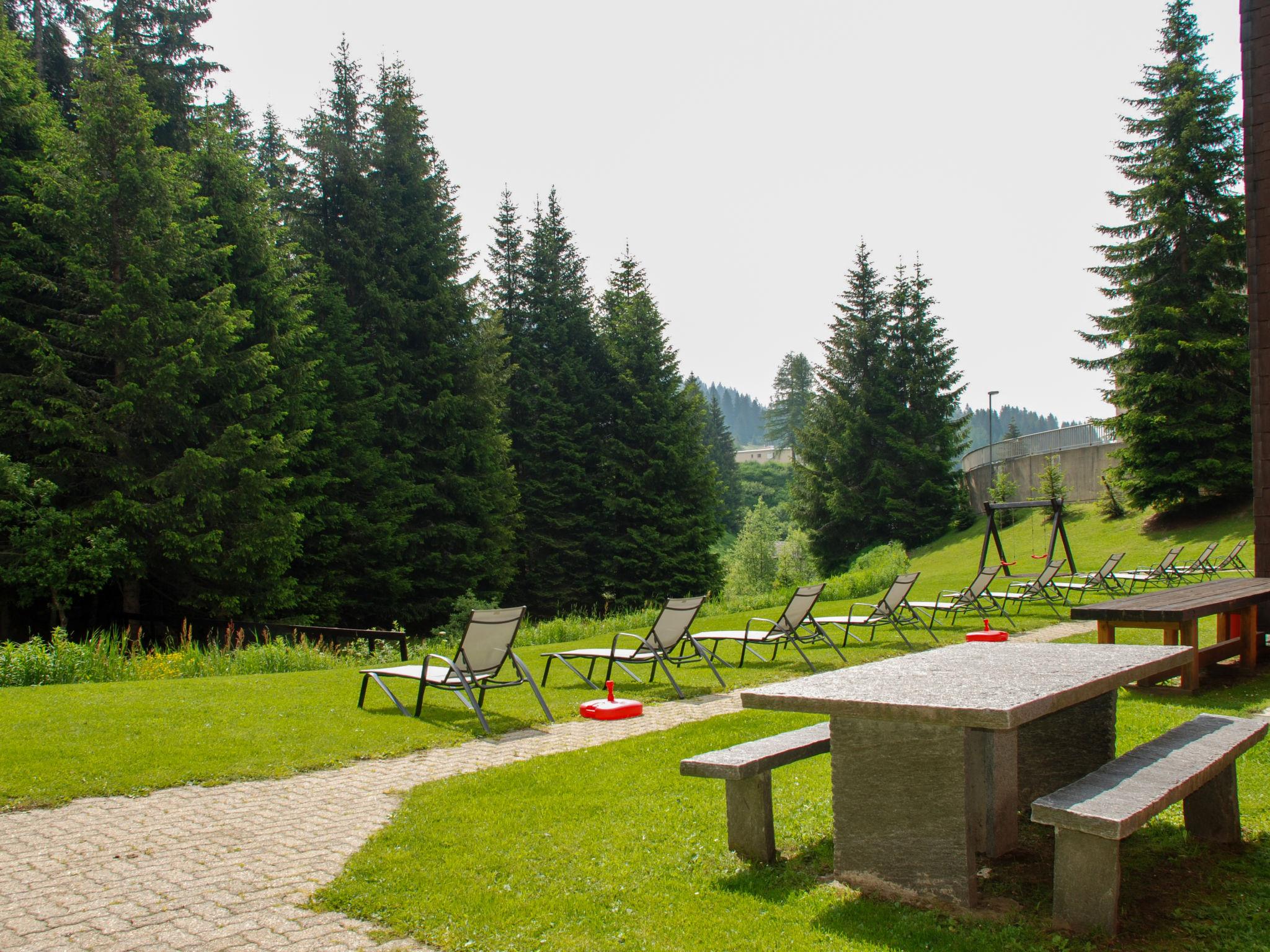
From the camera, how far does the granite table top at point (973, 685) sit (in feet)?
10.1

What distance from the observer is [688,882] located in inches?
146

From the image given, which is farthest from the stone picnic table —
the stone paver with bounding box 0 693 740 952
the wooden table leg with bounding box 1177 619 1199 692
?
the wooden table leg with bounding box 1177 619 1199 692

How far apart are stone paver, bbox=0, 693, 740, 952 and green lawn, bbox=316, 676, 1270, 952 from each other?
0.73ft

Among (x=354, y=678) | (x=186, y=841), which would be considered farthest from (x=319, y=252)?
(x=186, y=841)

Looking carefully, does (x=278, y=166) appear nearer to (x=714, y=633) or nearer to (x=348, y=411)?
(x=348, y=411)

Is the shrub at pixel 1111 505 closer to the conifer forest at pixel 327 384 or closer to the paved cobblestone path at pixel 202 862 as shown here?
the conifer forest at pixel 327 384

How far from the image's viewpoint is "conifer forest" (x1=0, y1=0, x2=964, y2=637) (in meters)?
17.6

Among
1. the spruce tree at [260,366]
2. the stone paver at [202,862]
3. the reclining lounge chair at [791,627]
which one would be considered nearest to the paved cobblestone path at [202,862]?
the stone paver at [202,862]

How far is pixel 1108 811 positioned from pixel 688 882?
1693 millimetres

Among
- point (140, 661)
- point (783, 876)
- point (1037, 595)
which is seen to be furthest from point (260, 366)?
point (783, 876)

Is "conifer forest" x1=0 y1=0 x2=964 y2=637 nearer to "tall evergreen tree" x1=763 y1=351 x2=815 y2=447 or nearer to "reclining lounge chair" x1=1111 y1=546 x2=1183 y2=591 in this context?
"reclining lounge chair" x1=1111 y1=546 x2=1183 y2=591

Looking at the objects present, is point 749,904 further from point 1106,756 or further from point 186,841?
point 186,841

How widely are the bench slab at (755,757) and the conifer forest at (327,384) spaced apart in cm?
1625

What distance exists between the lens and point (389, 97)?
30641 millimetres
